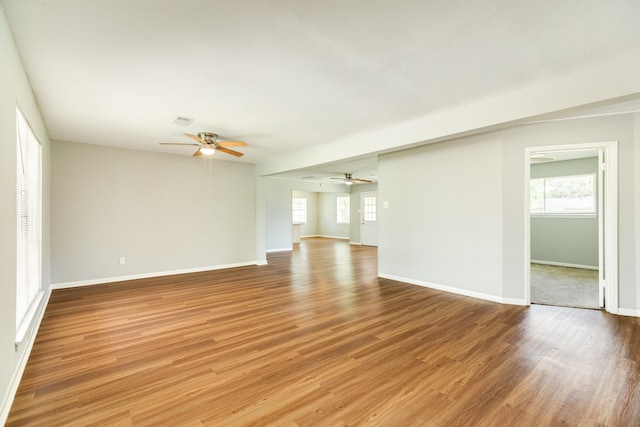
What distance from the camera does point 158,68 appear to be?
8.05ft

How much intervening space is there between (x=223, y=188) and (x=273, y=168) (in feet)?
4.15

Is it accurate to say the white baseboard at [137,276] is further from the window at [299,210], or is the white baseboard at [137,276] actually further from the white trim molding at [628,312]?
the white trim molding at [628,312]

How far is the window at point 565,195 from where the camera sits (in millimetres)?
6363

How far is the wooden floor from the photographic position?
182 cm

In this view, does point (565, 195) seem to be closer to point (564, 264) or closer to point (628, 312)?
point (564, 264)

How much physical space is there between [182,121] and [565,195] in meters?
8.15

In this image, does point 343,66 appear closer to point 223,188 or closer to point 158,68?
point 158,68

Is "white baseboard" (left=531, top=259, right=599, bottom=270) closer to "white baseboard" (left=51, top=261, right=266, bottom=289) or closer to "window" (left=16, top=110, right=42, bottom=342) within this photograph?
"white baseboard" (left=51, top=261, right=266, bottom=289)

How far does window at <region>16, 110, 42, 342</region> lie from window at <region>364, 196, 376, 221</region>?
9.01 metres

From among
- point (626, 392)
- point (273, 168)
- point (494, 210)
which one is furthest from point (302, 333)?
point (273, 168)

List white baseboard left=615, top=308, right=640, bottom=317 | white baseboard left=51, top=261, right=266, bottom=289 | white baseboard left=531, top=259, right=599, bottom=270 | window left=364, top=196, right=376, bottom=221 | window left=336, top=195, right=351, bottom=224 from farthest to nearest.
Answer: window left=336, top=195, right=351, bottom=224 < window left=364, top=196, right=376, bottom=221 < white baseboard left=531, top=259, right=599, bottom=270 < white baseboard left=51, top=261, right=266, bottom=289 < white baseboard left=615, top=308, right=640, bottom=317

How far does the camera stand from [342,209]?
42.7 feet

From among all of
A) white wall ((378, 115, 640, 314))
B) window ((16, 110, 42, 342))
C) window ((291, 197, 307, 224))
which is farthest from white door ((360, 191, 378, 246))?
window ((16, 110, 42, 342))

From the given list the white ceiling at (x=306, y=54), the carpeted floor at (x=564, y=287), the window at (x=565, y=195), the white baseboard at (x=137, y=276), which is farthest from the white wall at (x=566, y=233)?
the white baseboard at (x=137, y=276)
